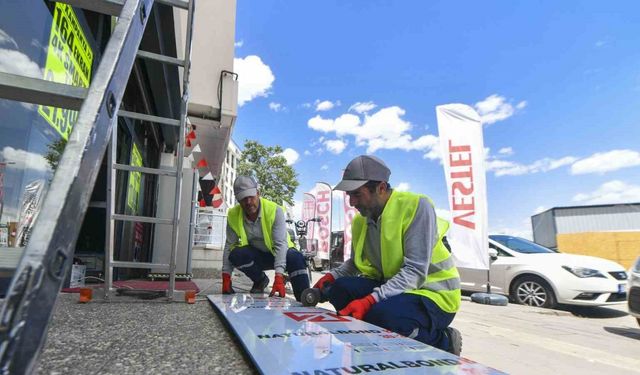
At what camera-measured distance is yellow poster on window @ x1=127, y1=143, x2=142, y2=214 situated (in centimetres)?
481

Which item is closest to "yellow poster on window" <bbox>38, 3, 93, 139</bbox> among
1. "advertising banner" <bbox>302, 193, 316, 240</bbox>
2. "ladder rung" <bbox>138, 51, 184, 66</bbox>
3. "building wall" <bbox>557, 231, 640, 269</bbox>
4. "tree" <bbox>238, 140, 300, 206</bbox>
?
"ladder rung" <bbox>138, 51, 184, 66</bbox>

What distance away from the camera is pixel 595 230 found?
14.4m

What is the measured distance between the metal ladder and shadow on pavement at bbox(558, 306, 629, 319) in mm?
6112

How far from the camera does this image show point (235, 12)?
6191mm

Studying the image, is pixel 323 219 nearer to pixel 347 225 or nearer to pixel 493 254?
pixel 347 225

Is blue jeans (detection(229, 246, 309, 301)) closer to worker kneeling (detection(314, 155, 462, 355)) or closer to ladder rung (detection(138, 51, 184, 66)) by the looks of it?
worker kneeling (detection(314, 155, 462, 355))

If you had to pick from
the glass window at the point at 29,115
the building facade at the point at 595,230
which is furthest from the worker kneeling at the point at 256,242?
the building facade at the point at 595,230

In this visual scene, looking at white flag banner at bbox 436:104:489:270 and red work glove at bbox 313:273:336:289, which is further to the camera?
white flag banner at bbox 436:104:489:270

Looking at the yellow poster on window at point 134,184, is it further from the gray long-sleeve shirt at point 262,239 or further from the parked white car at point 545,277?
the parked white car at point 545,277

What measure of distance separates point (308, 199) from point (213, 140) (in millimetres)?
8286

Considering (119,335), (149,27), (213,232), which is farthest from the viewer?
(213,232)

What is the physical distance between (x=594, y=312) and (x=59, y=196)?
6.78 m

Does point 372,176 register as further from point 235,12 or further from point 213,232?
point 213,232

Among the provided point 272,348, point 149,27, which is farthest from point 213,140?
point 272,348
